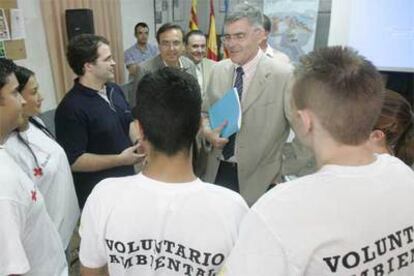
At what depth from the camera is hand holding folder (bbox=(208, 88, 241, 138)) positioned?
1.83 m

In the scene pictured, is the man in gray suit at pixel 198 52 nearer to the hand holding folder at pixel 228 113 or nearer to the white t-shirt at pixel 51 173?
the hand holding folder at pixel 228 113

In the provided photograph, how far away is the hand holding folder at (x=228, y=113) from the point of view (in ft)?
5.99

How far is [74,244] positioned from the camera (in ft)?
9.25

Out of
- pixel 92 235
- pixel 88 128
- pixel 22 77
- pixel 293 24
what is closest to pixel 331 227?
pixel 92 235

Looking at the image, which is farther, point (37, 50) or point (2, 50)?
point (37, 50)

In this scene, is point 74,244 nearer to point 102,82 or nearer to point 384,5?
point 102,82

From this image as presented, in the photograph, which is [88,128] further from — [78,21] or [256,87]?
[78,21]

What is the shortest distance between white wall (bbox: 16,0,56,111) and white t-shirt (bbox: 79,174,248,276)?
3.10 metres

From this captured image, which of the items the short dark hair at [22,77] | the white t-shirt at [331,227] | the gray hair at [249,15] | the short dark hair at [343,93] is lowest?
the white t-shirt at [331,227]

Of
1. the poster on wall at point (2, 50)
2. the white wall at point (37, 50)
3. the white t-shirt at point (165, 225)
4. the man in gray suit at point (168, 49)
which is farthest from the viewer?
the white wall at point (37, 50)

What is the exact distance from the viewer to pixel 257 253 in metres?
0.77

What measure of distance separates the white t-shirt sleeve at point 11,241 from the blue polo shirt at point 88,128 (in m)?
0.79

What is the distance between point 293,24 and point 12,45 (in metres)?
3.04

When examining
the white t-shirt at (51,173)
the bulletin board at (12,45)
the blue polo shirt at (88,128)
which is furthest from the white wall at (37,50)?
the white t-shirt at (51,173)
